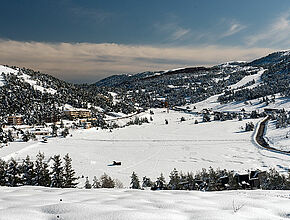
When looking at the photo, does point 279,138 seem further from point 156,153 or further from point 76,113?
point 76,113

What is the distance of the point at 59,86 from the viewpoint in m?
177

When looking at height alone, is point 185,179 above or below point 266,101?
below

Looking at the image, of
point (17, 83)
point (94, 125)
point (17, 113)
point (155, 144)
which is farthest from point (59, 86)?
point (155, 144)

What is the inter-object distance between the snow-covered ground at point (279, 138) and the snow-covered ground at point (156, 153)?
5070mm

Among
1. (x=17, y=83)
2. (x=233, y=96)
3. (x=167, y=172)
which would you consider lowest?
(x=167, y=172)

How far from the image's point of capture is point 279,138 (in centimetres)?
6009

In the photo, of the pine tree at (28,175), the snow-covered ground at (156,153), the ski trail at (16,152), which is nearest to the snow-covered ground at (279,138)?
the snow-covered ground at (156,153)

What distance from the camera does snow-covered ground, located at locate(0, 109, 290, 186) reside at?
3997 centimetres

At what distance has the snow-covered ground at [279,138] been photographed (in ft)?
174

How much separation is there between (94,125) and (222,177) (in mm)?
82879

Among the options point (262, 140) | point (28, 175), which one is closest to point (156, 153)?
point (262, 140)

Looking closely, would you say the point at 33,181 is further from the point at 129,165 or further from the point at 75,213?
the point at 75,213

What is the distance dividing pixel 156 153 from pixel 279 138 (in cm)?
3537

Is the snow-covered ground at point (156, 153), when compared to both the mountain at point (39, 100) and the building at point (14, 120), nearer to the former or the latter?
the building at point (14, 120)
